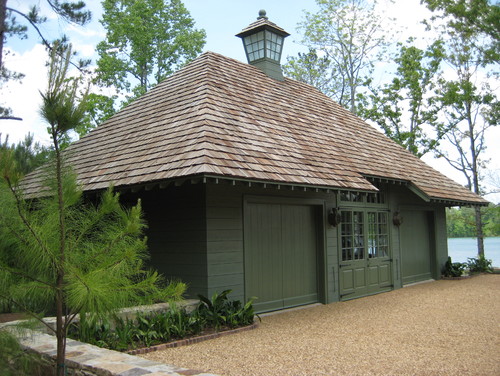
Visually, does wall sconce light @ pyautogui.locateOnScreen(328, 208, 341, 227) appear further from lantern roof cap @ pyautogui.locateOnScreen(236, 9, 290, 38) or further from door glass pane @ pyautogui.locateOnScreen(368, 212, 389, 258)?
lantern roof cap @ pyautogui.locateOnScreen(236, 9, 290, 38)

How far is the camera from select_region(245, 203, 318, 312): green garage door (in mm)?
7555

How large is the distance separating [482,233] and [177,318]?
17.2m

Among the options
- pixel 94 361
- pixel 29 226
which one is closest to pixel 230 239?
pixel 94 361

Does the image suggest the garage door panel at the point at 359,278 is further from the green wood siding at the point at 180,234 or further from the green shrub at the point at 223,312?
the green wood siding at the point at 180,234

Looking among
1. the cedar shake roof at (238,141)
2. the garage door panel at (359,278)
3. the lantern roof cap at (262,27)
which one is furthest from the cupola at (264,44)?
the garage door panel at (359,278)

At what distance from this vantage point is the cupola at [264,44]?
1200 cm

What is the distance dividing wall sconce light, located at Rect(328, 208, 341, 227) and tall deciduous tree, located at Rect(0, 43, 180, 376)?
5.55m

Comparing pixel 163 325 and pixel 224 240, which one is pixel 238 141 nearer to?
pixel 224 240

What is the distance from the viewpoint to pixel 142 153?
7766 millimetres

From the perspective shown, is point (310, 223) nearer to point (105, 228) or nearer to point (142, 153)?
point (142, 153)

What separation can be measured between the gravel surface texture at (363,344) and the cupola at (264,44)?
643 cm

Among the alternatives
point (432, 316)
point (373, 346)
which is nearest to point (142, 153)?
point (373, 346)

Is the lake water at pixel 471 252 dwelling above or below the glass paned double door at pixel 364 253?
below

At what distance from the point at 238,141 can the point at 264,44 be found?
552cm
